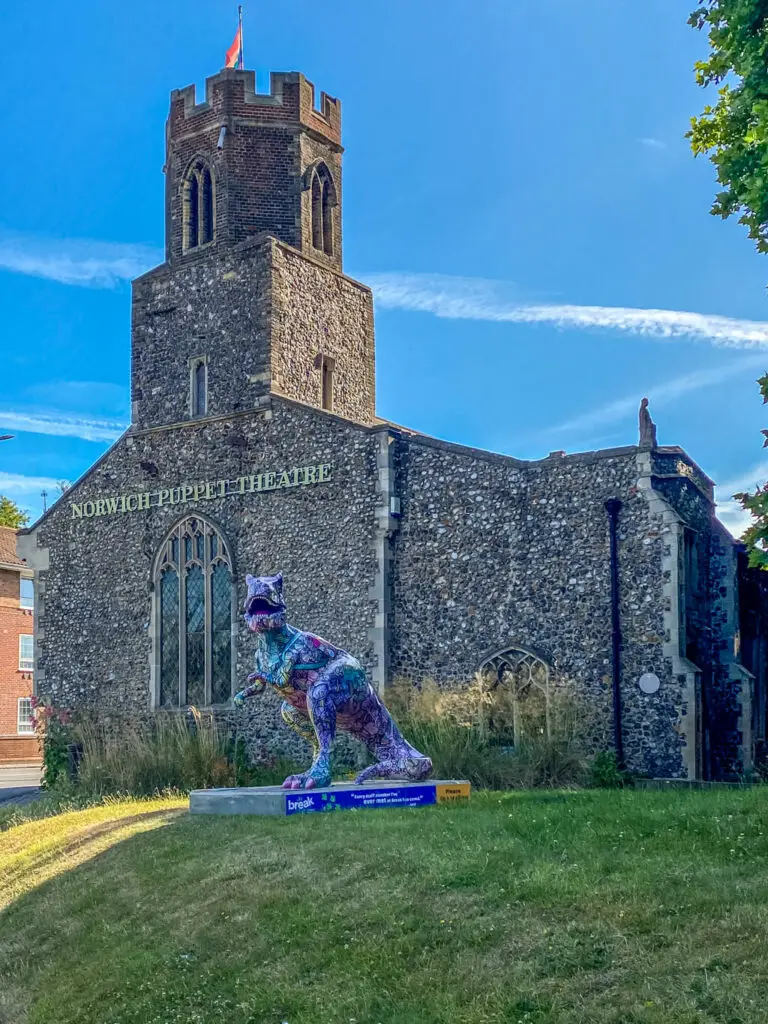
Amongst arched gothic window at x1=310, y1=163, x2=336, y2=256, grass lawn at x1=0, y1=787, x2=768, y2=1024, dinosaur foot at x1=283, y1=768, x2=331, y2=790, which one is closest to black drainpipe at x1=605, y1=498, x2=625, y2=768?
grass lawn at x1=0, y1=787, x2=768, y2=1024

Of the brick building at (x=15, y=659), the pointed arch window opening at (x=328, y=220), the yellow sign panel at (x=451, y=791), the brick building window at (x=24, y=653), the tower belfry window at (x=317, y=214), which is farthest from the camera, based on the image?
the brick building window at (x=24, y=653)

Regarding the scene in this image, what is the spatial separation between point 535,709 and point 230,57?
1742cm

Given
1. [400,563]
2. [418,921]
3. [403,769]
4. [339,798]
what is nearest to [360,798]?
[339,798]

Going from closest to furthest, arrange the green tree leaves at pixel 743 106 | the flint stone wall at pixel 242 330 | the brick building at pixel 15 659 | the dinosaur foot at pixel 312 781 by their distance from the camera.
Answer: the green tree leaves at pixel 743 106
the dinosaur foot at pixel 312 781
the flint stone wall at pixel 242 330
the brick building at pixel 15 659

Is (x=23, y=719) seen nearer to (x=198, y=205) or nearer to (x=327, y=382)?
(x=327, y=382)

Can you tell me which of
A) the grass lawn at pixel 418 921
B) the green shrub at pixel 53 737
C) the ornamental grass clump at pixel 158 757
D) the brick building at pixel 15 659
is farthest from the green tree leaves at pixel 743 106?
the brick building at pixel 15 659

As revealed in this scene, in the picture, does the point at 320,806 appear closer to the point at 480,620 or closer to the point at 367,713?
the point at 367,713

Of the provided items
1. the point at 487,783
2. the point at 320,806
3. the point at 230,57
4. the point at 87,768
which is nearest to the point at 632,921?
the point at 320,806

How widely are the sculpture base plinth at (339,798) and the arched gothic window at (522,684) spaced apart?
4491 millimetres

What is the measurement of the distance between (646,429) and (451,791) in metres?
7.77

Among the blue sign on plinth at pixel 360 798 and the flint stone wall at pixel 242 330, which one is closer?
the blue sign on plinth at pixel 360 798

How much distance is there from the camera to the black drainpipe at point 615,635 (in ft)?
63.2

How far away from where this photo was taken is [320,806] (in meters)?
14.6

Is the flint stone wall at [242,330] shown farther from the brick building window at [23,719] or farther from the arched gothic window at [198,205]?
the brick building window at [23,719]
